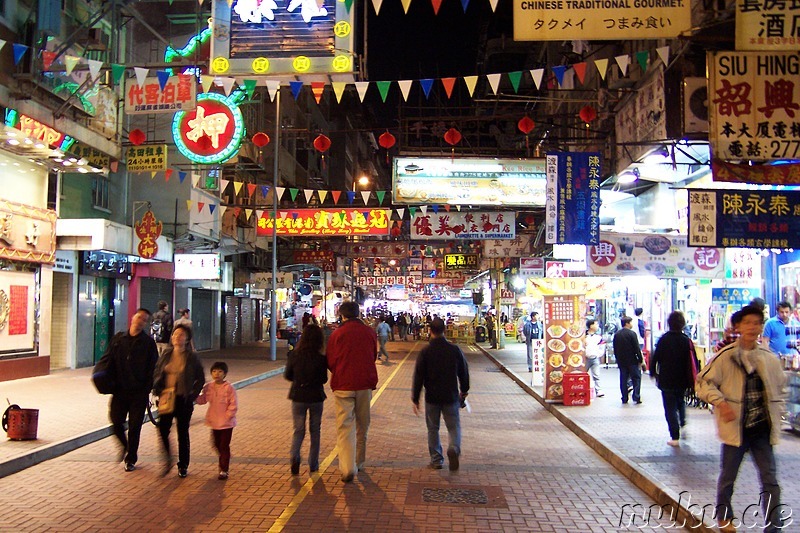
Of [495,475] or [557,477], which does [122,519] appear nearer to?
[495,475]

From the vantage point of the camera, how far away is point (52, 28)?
17.0 m

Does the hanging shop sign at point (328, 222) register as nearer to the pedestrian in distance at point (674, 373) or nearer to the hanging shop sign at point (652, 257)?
the hanging shop sign at point (652, 257)

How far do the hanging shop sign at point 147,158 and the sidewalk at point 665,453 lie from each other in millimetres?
12348

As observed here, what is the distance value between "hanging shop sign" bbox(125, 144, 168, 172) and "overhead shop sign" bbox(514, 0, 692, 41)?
502 inches

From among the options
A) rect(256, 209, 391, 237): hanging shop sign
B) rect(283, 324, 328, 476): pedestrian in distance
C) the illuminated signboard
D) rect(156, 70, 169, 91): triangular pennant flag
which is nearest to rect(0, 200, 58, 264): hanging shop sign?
rect(156, 70, 169, 91): triangular pennant flag

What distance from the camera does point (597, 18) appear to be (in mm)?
8625

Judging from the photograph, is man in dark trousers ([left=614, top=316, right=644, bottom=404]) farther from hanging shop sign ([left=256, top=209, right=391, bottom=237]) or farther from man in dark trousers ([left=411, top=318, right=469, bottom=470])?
hanging shop sign ([left=256, top=209, right=391, bottom=237])

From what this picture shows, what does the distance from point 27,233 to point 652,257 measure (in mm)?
15319

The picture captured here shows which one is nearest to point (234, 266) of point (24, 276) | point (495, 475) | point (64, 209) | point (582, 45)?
point (64, 209)

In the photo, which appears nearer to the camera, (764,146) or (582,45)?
(764,146)

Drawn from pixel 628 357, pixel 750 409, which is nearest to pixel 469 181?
pixel 628 357

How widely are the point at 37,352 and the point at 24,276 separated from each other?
6.86 ft

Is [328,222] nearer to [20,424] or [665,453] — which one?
[20,424]

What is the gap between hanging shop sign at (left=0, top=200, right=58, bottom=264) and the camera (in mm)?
15797
